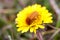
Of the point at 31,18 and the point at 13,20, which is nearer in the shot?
the point at 31,18

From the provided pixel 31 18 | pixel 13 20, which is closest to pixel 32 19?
pixel 31 18

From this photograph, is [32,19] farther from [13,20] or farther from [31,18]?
[13,20]

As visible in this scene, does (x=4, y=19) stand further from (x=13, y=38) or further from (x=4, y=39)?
(x=13, y=38)

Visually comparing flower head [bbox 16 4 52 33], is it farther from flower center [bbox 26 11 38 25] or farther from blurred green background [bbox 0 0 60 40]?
blurred green background [bbox 0 0 60 40]

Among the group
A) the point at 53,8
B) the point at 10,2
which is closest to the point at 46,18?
the point at 53,8

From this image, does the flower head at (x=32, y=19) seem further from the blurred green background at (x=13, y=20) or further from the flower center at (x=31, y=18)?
the blurred green background at (x=13, y=20)

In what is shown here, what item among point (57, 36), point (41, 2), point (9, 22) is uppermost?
point (41, 2)
